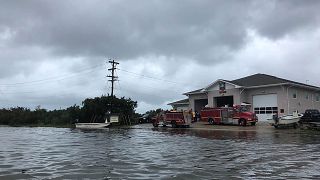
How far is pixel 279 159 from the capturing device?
1695 centimetres

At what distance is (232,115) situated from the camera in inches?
1999

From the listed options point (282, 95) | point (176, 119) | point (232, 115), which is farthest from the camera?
point (282, 95)

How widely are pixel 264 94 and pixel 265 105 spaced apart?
4.53 feet

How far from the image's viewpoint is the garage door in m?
54.3

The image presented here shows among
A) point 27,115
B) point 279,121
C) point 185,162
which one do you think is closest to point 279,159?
point 185,162

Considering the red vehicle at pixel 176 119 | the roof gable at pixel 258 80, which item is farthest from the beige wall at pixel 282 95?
the red vehicle at pixel 176 119

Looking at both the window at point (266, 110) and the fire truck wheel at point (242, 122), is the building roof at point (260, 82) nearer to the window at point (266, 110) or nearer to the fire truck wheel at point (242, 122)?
the window at point (266, 110)

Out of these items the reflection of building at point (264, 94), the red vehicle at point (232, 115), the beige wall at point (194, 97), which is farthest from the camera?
the beige wall at point (194, 97)

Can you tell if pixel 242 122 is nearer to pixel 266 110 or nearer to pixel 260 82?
pixel 266 110

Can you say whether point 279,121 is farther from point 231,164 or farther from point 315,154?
point 231,164

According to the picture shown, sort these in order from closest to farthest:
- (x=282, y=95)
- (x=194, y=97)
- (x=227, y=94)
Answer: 1. (x=282, y=95)
2. (x=227, y=94)
3. (x=194, y=97)

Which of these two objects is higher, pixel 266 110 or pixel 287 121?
pixel 266 110

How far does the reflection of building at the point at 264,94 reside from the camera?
53.4 meters

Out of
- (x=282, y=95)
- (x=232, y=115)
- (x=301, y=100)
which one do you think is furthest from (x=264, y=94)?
(x=232, y=115)
